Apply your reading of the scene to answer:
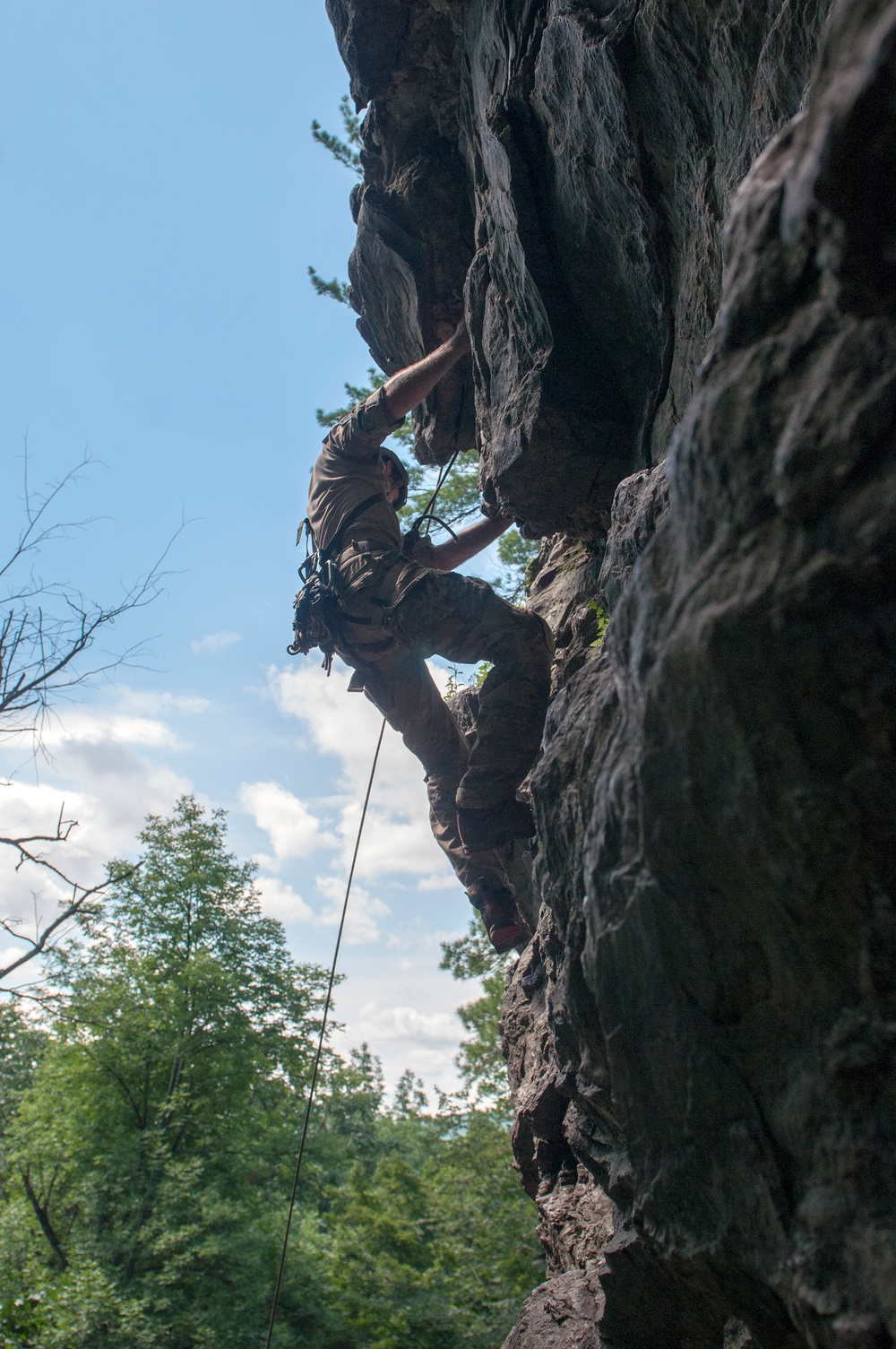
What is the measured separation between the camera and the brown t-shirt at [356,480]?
19.6 ft

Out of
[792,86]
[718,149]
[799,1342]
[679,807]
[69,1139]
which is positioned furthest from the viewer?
[69,1139]

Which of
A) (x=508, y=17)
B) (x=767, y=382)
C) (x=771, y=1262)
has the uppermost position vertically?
(x=508, y=17)

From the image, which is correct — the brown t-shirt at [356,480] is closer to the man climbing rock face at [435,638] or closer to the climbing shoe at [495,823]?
the man climbing rock face at [435,638]

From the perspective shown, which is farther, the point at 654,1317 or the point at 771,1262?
the point at 654,1317

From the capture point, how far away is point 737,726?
1827 mm

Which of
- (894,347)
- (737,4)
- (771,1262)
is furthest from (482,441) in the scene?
(771,1262)

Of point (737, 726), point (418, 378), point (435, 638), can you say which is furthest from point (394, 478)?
point (737, 726)

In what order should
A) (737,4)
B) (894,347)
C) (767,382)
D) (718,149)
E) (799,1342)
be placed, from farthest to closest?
1. (718,149)
2. (737,4)
3. (799,1342)
4. (767,382)
5. (894,347)

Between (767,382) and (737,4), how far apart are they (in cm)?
219

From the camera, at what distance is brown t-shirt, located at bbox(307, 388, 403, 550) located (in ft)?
19.6

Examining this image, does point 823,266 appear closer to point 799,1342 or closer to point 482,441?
point 799,1342

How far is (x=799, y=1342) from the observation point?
2324 millimetres

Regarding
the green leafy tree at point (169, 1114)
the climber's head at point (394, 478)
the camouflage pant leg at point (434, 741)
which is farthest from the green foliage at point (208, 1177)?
the climber's head at point (394, 478)

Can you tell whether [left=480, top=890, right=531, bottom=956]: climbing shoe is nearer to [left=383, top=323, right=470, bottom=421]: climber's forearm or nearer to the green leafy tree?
[left=383, top=323, right=470, bottom=421]: climber's forearm
